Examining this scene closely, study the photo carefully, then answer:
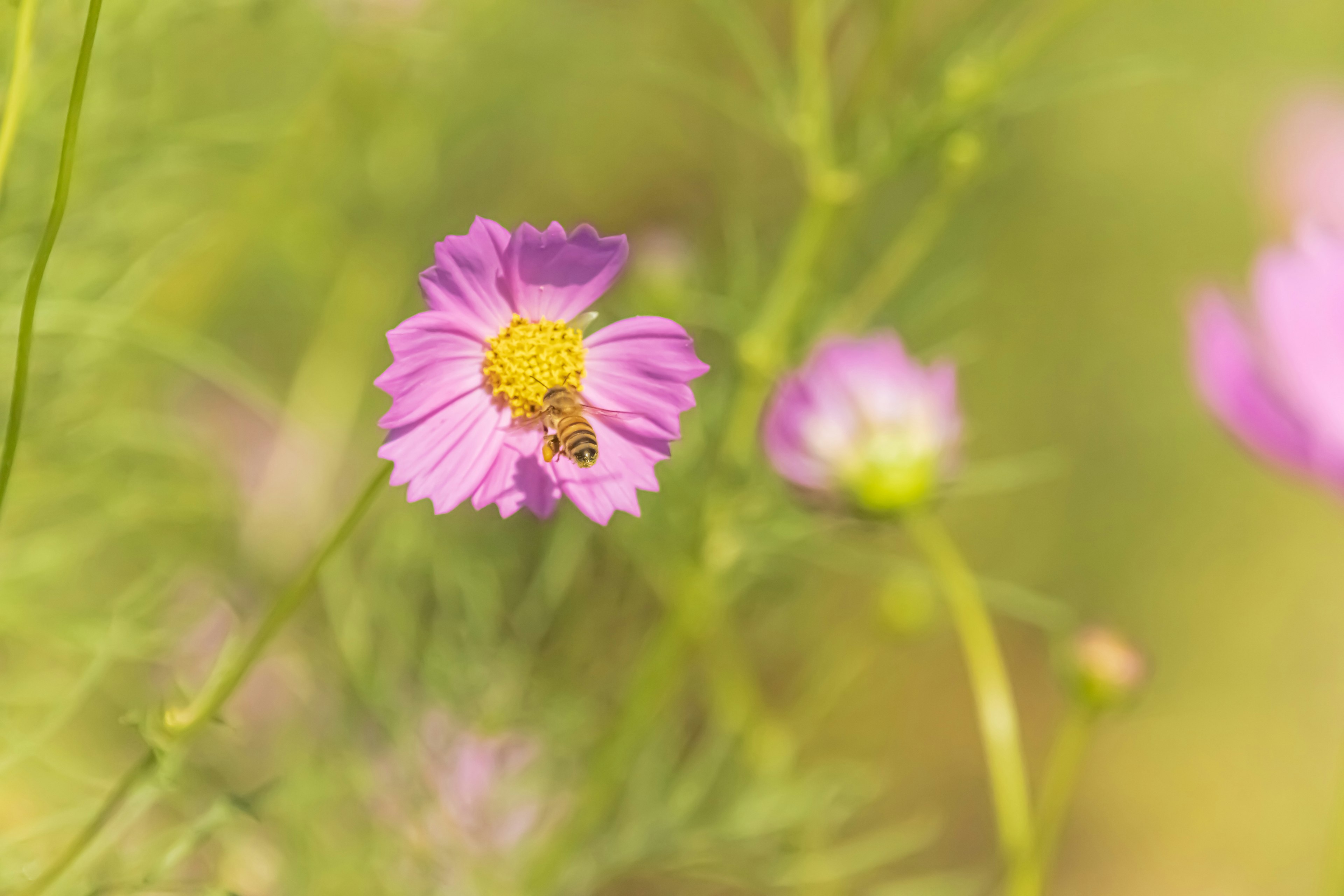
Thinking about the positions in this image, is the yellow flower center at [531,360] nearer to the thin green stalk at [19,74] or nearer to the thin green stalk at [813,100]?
the thin green stalk at [19,74]

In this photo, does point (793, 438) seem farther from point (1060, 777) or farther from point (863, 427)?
point (1060, 777)

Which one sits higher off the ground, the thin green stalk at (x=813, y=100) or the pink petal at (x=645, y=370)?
the thin green stalk at (x=813, y=100)

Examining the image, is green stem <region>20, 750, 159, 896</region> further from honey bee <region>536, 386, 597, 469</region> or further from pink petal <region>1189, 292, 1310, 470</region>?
pink petal <region>1189, 292, 1310, 470</region>

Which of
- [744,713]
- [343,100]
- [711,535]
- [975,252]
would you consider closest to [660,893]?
[744,713]

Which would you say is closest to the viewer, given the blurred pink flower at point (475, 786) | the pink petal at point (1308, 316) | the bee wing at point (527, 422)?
the bee wing at point (527, 422)

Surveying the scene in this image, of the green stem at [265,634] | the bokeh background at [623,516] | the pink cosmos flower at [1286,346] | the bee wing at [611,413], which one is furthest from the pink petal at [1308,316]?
the green stem at [265,634]

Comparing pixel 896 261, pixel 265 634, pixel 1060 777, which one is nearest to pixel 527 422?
pixel 265 634

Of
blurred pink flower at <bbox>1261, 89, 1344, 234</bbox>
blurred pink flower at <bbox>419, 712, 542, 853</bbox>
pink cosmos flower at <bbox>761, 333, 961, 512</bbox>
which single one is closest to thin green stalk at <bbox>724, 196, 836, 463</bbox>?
pink cosmos flower at <bbox>761, 333, 961, 512</bbox>
